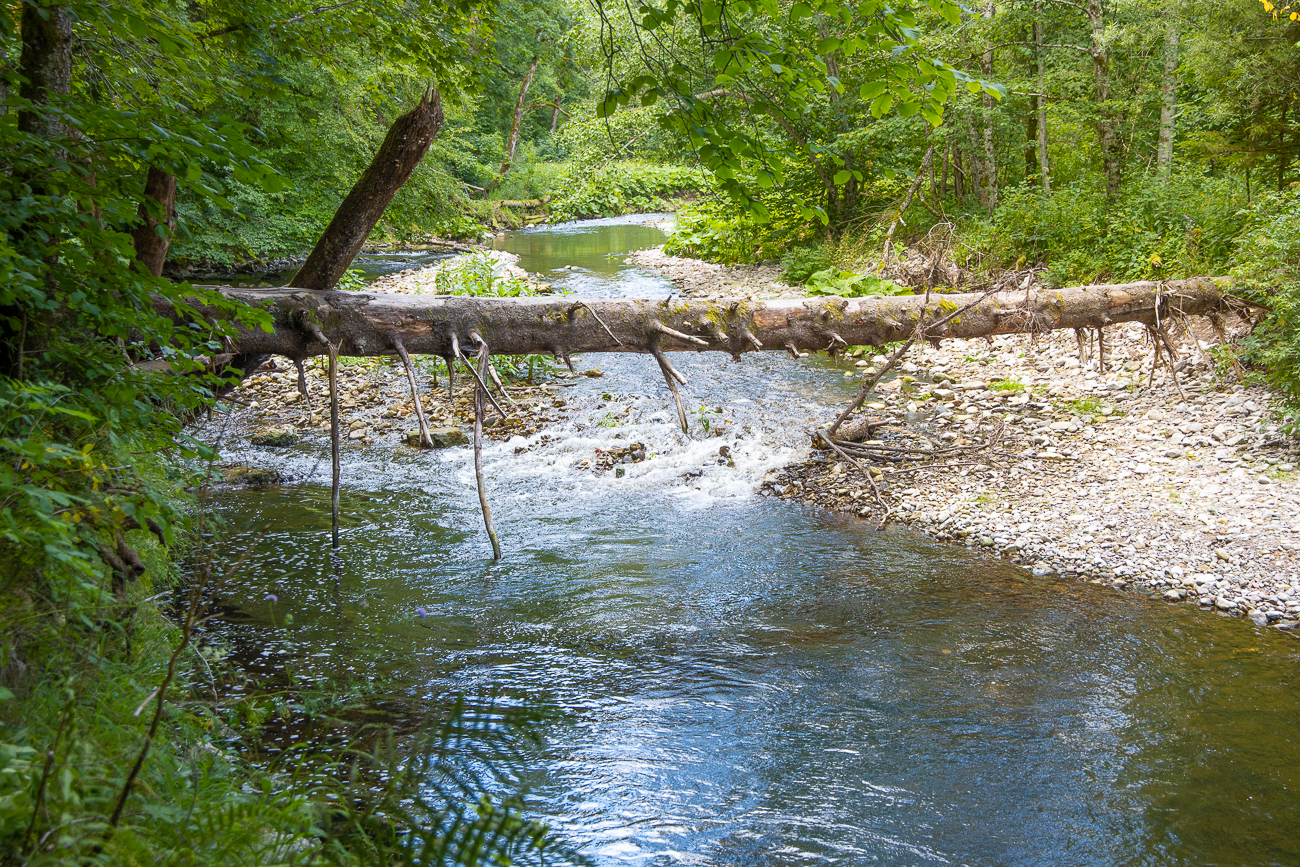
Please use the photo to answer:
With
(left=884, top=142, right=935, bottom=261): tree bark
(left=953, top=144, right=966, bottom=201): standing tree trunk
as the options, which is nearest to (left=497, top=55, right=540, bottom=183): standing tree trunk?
(left=953, top=144, right=966, bottom=201): standing tree trunk

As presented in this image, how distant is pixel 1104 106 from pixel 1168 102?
0.96 m

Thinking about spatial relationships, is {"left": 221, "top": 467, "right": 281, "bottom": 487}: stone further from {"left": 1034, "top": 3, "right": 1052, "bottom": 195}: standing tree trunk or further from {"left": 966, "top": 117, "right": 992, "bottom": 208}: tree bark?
{"left": 966, "top": 117, "right": 992, "bottom": 208}: tree bark

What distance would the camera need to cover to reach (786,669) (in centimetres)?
446

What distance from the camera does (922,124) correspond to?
1299 centimetres

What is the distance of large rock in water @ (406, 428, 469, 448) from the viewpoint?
858cm

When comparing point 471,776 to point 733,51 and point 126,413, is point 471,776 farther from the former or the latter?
point 733,51

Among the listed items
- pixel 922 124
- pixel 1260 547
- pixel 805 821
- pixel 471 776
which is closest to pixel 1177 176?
pixel 922 124

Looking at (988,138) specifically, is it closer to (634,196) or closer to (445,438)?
(445,438)

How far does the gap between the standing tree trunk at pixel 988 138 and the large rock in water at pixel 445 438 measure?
877cm

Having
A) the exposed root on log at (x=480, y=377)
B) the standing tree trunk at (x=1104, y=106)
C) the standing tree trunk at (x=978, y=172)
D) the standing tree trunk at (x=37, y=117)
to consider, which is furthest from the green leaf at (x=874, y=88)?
the standing tree trunk at (x=978, y=172)

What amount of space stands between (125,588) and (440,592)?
7.59ft

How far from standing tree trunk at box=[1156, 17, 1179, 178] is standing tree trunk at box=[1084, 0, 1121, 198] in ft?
1.80

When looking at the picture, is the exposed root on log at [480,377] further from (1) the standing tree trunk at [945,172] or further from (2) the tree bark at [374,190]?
(1) the standing tree trunk at [945,172]

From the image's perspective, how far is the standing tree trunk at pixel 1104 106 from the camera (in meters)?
9.93
